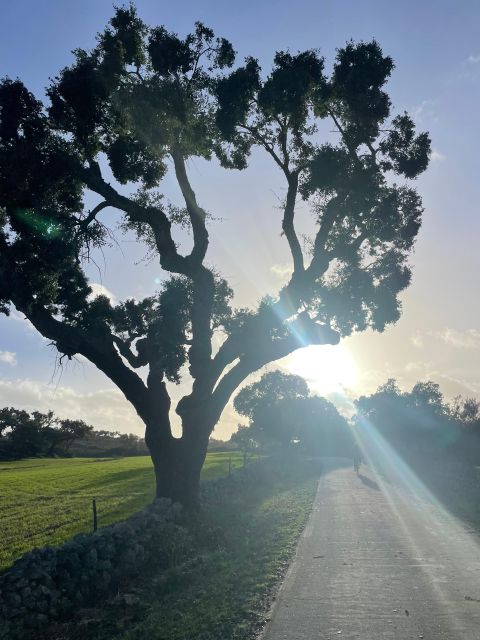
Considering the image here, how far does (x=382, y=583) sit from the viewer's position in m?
10.3

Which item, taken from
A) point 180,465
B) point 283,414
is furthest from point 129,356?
point 283,414

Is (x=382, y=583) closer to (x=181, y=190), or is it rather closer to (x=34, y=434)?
(x=181, y=190)

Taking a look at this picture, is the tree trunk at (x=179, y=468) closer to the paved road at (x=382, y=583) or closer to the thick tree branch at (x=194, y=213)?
the paved road at (x=382, y=583)

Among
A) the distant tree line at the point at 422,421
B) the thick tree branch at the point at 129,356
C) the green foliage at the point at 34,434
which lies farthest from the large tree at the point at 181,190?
the green foliage at the point at 34,434

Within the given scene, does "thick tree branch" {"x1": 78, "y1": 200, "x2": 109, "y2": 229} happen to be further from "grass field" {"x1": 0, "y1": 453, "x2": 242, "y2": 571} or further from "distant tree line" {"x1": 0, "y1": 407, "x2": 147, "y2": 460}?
"distant tree line" {"x1": 0, "y1": 407, "x2": 147, "y2": 460}

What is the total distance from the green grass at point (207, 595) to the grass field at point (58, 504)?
5.86m

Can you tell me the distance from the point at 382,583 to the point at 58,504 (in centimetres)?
2381

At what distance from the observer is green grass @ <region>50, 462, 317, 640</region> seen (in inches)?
314

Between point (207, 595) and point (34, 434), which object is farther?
point (34, 434)

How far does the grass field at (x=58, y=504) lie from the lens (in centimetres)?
1931

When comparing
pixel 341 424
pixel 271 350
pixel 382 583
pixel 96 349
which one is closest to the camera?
pixel 382 583

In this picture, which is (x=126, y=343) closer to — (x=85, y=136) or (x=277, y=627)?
(x=85, y=136)

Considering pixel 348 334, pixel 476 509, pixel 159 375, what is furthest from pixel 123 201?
pixel 476 509

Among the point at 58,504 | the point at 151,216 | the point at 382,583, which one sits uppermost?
the point at 151,216
